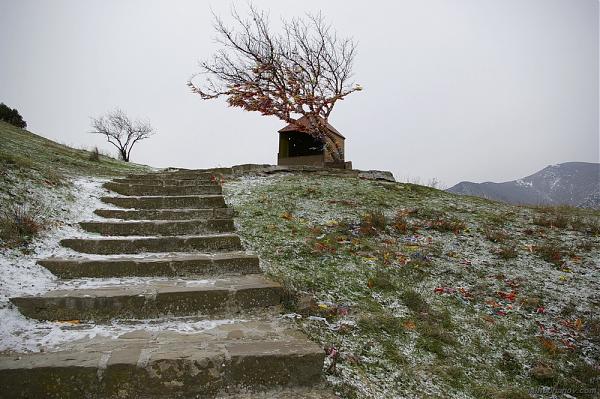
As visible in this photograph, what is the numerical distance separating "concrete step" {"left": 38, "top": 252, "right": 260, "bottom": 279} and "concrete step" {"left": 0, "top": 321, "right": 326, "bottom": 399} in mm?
1212

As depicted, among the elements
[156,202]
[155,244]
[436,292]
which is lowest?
[436,292]

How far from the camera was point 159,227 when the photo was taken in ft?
15.9

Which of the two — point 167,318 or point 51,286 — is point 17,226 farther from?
point 167,318

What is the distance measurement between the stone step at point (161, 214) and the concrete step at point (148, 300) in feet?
6.63

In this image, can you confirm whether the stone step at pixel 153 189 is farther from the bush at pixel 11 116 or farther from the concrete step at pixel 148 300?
the bush at pixel 11 116

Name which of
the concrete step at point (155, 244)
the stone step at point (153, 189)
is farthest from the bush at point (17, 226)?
the stone step at point (153, 189)

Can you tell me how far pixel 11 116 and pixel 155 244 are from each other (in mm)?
16388

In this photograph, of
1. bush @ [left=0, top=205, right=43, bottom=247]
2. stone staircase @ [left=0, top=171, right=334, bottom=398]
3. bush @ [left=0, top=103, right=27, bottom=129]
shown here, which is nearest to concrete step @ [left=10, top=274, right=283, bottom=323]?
stone staircase @ [left=0, top=171, right=334, bottom=398]

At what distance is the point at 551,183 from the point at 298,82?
320 ft

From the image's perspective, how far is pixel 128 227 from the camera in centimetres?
477

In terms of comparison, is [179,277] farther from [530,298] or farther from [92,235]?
[530,298]

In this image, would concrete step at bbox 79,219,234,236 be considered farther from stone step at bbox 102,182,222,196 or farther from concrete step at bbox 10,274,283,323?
stone step at bbox 102,182,222,196

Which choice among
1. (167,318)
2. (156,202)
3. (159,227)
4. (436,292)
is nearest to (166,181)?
(156,202)

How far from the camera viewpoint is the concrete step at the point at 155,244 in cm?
414
